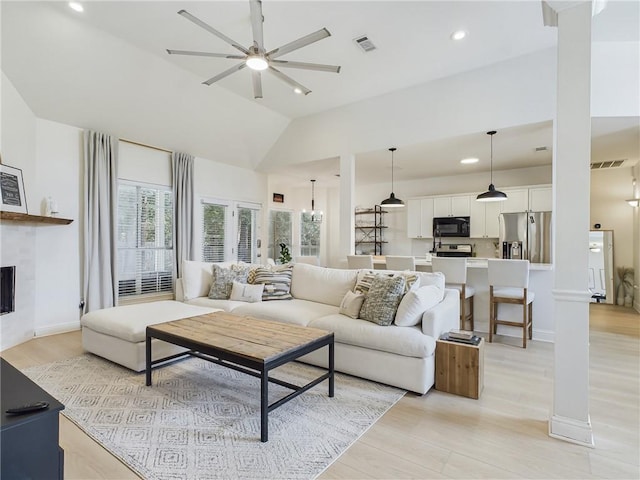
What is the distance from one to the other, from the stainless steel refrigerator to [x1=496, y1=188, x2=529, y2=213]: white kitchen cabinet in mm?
110

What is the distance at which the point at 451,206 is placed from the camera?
24.0 ft

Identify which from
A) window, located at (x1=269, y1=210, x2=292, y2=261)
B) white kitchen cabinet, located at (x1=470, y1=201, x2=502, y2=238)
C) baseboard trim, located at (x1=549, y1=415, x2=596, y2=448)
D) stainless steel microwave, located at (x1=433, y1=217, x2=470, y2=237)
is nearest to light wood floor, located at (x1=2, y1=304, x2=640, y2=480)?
baseboard trim, located at (x1=549, y1=415, x2=596, y2=448)

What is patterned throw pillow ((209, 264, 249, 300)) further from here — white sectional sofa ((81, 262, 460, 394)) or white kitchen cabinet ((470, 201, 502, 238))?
white kitchen cabinet ((470, 201, 502, 238))

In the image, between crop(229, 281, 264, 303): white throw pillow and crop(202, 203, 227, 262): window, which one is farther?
crop(202, 203, 227, 262): window

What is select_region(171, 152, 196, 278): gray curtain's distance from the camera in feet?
19.0

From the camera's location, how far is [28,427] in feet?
3.39

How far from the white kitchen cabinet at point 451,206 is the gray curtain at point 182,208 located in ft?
17.2

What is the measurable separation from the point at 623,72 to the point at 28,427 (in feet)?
19.5

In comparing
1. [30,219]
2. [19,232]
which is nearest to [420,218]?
[30,219]

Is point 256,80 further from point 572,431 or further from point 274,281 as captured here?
point 572,431

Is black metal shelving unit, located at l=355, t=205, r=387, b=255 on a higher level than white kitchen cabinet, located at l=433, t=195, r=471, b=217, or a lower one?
lower

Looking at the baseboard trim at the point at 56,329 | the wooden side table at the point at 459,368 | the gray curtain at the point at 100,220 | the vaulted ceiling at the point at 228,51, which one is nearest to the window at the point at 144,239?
the gray curtain at the point at 100,220

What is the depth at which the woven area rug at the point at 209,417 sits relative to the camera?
6.19 feet

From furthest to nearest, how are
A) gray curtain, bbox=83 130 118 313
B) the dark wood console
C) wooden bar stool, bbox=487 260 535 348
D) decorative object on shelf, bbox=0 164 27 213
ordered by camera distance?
gray curtain, bbox=83 130 118 313, wooden bar stool, bbox=487 260 535 348, decorative object on shelf, bbox=0 164 27 213, the dark wood console
